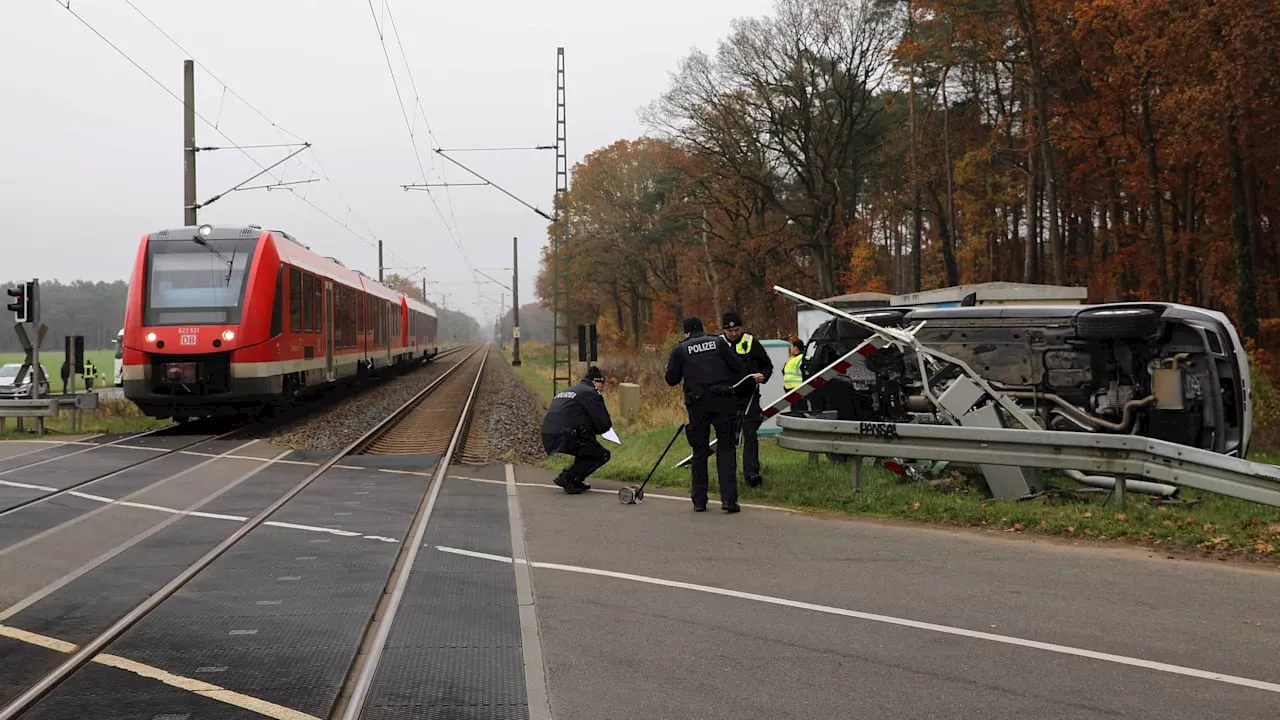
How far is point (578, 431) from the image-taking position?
11102 millimetres

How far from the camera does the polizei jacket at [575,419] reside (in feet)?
36.3

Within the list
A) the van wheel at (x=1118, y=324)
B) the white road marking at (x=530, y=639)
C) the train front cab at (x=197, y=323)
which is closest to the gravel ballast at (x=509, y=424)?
the train front cab at (x=197, y=323)

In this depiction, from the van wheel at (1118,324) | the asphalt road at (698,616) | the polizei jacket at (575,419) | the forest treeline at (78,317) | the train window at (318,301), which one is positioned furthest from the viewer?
the forest treeline at (78,317)

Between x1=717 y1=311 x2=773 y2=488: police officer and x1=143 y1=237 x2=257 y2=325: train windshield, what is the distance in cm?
961

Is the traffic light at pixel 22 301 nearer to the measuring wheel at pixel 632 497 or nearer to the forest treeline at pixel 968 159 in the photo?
the measuring wheel at pixel 632 497

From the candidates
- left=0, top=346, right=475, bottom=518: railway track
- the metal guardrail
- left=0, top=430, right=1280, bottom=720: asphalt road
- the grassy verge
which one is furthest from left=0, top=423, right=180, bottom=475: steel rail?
the metal guardrail

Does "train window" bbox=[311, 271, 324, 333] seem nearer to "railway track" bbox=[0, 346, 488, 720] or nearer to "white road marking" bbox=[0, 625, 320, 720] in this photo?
"railway track" bbox=[0, 346, 488, 720]

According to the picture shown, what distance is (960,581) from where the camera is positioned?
675 centimetres

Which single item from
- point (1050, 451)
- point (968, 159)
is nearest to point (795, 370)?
point (1050, 451)

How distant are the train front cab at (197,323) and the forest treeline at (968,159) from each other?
62.1ft

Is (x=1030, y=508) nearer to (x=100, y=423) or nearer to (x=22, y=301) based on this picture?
(x=22, y=301)

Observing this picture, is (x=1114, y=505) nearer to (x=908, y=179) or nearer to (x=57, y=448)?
(x=57, y=448)

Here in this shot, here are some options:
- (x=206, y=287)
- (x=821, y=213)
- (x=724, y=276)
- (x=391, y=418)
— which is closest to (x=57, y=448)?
(x=206, y=287)

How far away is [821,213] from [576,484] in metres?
29.3
